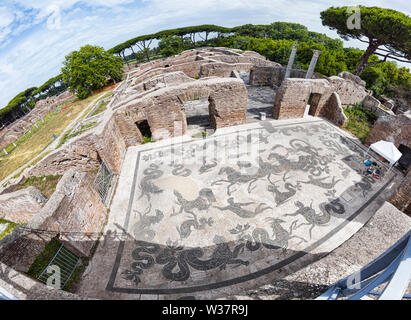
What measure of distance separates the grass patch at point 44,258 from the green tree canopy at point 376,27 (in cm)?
2654

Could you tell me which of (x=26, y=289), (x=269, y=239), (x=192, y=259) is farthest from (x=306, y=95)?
(x=26, y=289)

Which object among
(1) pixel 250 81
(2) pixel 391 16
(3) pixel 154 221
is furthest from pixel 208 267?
(2) pixel 391 16

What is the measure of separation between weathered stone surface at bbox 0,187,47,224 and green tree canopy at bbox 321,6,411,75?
27313 millimetres

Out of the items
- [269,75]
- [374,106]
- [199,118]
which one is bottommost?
[374,106]

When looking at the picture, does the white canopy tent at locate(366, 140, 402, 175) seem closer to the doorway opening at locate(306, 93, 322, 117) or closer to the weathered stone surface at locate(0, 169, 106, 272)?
the doorway opening at locate(306, 93, 322, 117)

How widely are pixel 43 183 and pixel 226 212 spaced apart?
367 inches

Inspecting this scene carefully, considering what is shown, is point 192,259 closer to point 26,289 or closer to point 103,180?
point 26,289

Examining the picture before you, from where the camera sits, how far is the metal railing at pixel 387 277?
140cm

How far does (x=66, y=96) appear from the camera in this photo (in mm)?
36531

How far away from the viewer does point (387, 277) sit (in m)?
1.75

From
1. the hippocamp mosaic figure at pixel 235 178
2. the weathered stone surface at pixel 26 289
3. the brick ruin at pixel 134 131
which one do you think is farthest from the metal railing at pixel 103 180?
the hippocamp mosaic figure at pixel 235 178

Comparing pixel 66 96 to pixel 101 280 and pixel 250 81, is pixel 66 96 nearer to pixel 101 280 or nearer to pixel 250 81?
pixel 250 81

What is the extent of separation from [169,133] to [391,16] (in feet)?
69.9

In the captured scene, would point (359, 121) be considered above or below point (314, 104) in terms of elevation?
below
